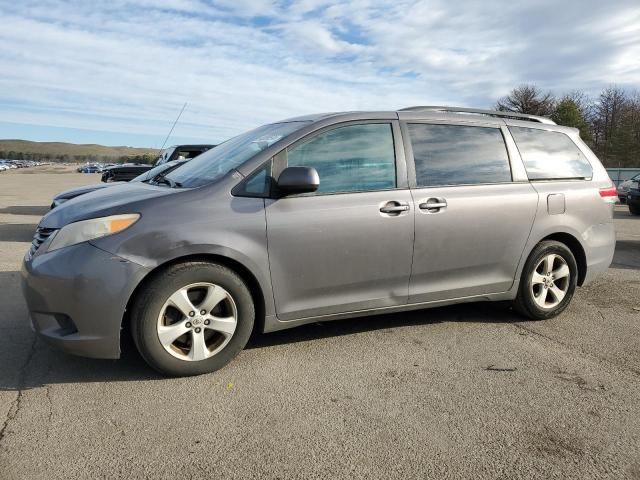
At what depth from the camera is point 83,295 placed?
3.14 metres

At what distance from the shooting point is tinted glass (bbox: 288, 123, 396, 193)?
374cm

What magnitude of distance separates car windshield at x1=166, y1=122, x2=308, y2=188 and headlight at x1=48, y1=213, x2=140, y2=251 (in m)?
0.57

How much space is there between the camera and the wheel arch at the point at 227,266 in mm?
3281

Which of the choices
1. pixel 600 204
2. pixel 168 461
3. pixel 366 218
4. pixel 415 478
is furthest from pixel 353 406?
pixel 600 204

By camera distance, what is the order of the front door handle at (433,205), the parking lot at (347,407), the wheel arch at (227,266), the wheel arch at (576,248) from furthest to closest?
the wheel arch at (576,248), the front door handle at (433,205), the wheel arch at (227,266), the parking lot at (347,407)

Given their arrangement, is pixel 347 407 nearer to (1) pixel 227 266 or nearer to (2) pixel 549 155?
(1) pixel 227 266

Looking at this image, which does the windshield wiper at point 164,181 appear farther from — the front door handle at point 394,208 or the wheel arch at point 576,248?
the wheel arch at point 576,248

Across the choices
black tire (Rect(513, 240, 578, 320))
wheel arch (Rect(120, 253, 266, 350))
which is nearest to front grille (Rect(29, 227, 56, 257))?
wheel arch (Rect(120, 253, 266, 350))

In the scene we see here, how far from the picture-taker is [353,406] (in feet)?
10.1

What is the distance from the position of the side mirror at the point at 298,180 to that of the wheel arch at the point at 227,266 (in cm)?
59

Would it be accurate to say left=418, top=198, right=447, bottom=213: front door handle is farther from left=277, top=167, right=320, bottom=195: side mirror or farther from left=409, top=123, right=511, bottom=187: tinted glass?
left=277, top=167, right=320, bottom=195: side mirror

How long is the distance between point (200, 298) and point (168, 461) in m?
1.12

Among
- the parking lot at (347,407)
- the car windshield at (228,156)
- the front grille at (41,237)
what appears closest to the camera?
the parking lot at (347,407)

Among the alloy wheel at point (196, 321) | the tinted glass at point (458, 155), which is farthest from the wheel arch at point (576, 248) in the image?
A: the alloy wheel at point (196, 321)
